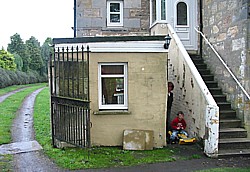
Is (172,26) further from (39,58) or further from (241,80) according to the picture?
(39,58)

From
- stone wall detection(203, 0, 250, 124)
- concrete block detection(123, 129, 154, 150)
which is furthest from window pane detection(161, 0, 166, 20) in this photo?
concrete block detection(123, 129, 154, 150)

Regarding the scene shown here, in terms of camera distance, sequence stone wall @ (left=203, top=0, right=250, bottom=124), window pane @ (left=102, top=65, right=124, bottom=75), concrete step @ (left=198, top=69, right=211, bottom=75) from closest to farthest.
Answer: stone wall @ (left=203, top=0, right=250, bottom=124), window pane @ (left=102, top=65, right=124, bottom=75), concrete step @ (left=198, top=69, right=211, bottom=75)

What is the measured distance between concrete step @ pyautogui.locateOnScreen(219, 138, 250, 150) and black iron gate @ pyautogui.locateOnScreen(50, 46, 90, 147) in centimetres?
370

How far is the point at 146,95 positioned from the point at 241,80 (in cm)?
285

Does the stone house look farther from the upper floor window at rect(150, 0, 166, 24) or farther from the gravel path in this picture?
the upper floor window at rect(150, 0, 166, 24)

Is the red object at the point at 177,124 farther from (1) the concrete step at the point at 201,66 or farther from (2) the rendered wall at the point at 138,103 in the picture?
(1) the concrete step at the point at 201,66

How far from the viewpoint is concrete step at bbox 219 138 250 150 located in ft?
29.5

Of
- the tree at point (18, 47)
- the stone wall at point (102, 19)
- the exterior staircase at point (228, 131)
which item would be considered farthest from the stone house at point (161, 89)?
the tree at point (18, 47)

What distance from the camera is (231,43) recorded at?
1027 centimetres

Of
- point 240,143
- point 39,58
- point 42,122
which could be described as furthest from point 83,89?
point 39,58

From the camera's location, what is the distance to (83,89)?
878 cm

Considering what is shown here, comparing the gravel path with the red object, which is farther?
the red object

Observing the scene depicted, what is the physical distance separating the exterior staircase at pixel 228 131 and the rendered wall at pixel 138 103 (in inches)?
69.5

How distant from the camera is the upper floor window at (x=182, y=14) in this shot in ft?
44.1
